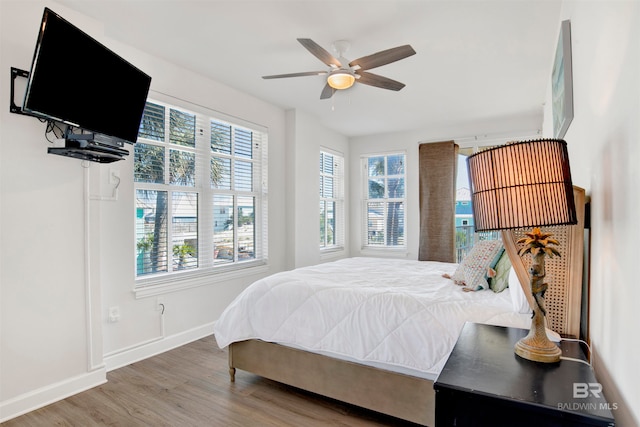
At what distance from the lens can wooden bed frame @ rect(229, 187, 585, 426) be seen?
55.6 inches

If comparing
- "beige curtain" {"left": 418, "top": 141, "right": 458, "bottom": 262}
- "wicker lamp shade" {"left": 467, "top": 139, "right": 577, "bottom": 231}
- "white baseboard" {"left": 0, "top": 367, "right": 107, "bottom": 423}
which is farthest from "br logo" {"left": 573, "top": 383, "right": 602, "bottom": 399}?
"beige curtain" {"left": 418, "top": 141, "right": 458, "bottom": 262}

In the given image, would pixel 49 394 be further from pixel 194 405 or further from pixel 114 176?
pixel 114 176

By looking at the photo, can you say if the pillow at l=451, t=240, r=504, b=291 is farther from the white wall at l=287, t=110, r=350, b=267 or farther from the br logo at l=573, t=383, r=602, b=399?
the white wall at l=287, t=110, r=350, b=267

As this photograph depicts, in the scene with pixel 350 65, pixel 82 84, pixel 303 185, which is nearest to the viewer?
pixel 82 84

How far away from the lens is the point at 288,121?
4879 mm

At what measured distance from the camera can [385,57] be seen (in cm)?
253

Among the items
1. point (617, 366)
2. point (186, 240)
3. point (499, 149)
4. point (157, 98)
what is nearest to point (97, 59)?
point (157, 98)

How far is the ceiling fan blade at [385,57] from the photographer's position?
7.84ft

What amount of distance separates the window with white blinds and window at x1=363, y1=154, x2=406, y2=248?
7.99 feet

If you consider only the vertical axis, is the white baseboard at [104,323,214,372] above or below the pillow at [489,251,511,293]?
below

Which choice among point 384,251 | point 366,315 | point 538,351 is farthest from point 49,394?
point 384,251

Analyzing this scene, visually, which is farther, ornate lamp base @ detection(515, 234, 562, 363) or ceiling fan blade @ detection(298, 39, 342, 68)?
ceiling fan blade @ detection(298, 39, 342, 68)

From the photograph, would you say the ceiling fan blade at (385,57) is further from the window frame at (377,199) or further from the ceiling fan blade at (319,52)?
the window frame at (377,199)

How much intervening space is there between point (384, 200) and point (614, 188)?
518cm
